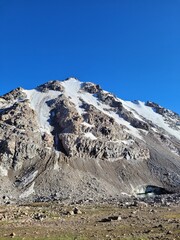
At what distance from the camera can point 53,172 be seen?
146250 millimetres

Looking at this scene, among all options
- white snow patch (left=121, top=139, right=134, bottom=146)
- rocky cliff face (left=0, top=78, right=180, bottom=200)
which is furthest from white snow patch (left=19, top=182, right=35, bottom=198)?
white snow patch (left=121, top=139, right=134, bottom=146)

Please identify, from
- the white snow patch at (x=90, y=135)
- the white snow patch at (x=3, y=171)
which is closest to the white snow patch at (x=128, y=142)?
the white snow patch at (x=90, y=135)

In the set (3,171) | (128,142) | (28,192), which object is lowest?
(28,192)

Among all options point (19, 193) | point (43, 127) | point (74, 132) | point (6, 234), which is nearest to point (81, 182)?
point (19, 193)

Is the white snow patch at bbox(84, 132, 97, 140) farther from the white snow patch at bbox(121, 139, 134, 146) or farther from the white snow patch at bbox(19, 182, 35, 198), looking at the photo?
the white snow patch at bbox(19, 182, 35, 198)

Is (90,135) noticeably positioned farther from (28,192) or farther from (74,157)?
(28,192)

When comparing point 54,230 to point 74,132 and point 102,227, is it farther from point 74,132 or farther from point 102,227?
point 74,132

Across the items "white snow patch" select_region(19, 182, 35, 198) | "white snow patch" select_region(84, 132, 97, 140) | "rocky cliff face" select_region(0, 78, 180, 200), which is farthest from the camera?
"white snow patch" select_region(84, 132, 97, 140)

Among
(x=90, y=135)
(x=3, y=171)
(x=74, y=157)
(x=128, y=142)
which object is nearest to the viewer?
(x=3, y=171)

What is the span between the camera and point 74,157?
161m

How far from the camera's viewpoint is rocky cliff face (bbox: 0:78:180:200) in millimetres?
138875

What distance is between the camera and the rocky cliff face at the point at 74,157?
13888 cm

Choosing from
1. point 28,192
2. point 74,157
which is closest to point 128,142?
point 74,157

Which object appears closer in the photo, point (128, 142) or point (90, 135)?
point (90, 135)
